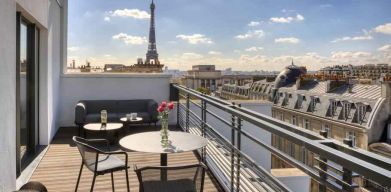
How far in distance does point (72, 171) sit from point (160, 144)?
71.4 inches

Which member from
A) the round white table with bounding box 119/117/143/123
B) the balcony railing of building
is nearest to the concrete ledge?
the round white table with bounding box 119/117/143/123

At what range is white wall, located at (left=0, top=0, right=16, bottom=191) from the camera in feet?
9.39

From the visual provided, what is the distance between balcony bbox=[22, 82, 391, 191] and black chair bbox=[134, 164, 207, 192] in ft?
1.38

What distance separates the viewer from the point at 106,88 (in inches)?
303

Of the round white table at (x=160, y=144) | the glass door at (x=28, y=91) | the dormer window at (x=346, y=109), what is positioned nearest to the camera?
the round white table at (x=160, y=144)

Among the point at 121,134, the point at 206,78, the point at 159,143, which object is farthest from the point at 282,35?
the point at 159,143

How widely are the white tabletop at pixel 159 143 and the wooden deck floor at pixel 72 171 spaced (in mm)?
674

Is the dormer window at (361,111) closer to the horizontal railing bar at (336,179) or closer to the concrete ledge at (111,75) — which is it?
the concrete ledge at (111,75)

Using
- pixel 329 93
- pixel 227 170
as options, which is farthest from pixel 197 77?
pixel 227 170

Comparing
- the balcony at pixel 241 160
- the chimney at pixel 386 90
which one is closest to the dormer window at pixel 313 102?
the chimney at pixel 386 90

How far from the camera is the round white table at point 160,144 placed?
2728 mm

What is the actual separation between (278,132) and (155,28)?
59.7m

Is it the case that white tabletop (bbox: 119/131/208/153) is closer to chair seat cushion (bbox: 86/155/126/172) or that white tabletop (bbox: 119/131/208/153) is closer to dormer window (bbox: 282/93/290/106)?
chair seat cushion (bbox: 86/155/126/172)

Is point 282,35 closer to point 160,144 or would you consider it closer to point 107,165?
point 160,144
